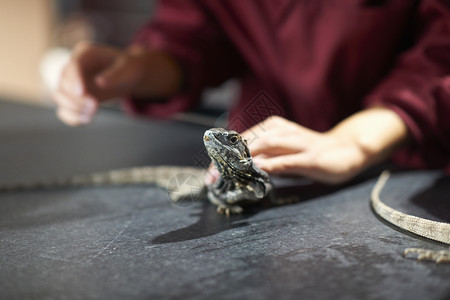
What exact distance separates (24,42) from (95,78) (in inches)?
198

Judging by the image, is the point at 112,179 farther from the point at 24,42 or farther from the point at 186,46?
the point at 24,42

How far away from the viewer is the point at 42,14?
19.7ft

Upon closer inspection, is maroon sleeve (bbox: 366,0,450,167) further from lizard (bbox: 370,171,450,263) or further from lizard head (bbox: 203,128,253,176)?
lizard head (bbox: 203,128,253,176)

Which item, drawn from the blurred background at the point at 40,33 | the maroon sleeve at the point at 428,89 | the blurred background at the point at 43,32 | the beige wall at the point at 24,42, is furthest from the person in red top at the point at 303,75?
the beige wall at the point at 24,42

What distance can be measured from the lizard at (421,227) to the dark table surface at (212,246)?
0.07 ft

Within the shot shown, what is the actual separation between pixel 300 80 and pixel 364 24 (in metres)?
0.30

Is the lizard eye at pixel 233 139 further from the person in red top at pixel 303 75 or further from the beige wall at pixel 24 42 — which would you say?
the beige wall at pixel 24 42

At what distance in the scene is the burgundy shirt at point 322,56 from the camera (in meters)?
1.45

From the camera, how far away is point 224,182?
1181 millimetres

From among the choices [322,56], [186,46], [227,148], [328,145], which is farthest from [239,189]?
[186,46]

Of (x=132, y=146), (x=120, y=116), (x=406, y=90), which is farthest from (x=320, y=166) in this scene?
(x=120, y=116)

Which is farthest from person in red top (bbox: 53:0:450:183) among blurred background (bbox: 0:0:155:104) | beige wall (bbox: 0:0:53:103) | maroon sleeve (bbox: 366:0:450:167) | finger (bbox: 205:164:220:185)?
beige wall (bbox: 0:0:53:103)

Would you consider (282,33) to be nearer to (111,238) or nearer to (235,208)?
(235,208)

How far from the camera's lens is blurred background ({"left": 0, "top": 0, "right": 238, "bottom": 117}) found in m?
4.96
